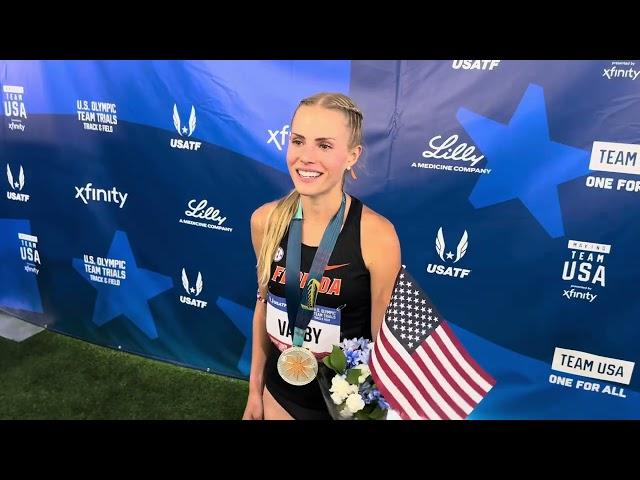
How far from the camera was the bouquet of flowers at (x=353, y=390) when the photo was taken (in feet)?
5.66

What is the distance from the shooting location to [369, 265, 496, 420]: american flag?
5.62 feet

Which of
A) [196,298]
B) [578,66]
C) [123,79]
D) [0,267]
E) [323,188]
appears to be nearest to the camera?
[323,188]

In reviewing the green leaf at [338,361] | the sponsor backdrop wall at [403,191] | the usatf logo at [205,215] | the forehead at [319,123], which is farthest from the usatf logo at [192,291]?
the green leaf at [338,361]

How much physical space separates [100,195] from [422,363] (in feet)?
10.7

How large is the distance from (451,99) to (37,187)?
3665mm

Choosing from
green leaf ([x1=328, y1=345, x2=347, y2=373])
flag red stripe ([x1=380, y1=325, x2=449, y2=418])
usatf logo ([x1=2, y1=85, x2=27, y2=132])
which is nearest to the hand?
green leaf ([x1=328, y1=345, x2=347, y2=373])

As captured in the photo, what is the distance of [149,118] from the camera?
3.55 m

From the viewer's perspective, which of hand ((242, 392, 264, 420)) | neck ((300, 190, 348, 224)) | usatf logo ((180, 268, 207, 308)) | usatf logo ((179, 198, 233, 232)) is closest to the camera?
neck ((300, 190, 348, 224))

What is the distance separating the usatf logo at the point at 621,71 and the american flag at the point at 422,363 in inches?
73.5

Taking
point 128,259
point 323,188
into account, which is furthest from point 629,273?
point 128,259

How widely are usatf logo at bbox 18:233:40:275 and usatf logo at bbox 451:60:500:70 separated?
399 centimetres

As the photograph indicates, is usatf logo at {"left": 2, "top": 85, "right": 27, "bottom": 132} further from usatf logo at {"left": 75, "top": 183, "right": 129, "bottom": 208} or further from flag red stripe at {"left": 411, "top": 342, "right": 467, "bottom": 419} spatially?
flag red stripe at {"left": 411, "top": 342, "right": 467, "bottom": 419}

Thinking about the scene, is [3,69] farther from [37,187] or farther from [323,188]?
[323,188]

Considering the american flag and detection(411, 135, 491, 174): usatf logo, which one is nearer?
the american flag
